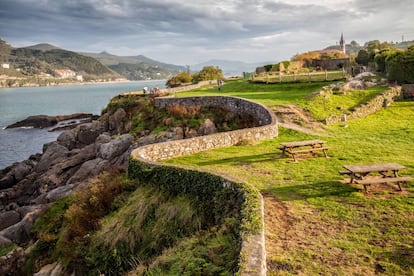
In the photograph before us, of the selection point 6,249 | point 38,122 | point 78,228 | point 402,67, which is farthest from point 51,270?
point 38,122

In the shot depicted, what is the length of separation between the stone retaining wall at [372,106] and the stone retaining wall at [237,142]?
4776 millimetres

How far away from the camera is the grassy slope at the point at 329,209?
6.87 meters

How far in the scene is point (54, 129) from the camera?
196 feet

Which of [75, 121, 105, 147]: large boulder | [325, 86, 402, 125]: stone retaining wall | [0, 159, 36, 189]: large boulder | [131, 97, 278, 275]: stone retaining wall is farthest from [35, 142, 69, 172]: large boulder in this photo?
[325, 86, 402, 125]: stone retaining wall

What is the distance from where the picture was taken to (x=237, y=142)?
1767 cm

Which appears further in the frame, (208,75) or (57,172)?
(208,75)

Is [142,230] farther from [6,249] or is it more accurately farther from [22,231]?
[22,231]

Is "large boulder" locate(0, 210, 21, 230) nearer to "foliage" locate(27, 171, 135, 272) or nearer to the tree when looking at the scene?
"foliage" locate(27, 171, 135, 272)

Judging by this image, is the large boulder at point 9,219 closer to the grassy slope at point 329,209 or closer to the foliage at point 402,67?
the grassy slope at point 329,209

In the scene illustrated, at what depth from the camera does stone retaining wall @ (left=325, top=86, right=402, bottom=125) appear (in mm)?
22359

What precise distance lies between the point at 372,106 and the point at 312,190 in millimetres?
17522

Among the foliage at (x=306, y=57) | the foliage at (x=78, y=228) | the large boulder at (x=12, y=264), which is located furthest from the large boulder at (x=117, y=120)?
the foliage at (x=306, y=57)

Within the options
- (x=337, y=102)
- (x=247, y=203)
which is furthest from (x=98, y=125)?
(x=247, y=203)

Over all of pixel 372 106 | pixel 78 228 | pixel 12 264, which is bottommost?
pixel 12 264
